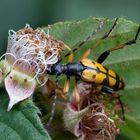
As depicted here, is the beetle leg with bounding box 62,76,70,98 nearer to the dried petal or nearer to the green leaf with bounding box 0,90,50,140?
the dried petal

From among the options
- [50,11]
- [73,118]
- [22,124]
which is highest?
[22,124]

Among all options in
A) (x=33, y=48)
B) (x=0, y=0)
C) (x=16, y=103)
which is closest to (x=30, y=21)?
(x=0, y=0)

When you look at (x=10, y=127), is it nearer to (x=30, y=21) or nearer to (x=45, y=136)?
(x=45, y=136)

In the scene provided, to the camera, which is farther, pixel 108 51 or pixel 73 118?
pixel 108 51

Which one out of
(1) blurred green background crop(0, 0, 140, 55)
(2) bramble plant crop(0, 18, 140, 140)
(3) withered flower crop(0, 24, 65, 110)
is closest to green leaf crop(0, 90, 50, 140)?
(2) bramble plant crop(0, 18, 140, 140)

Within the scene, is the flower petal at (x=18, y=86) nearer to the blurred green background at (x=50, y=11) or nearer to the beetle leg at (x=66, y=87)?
the beetle leg at (x=66, y=87)

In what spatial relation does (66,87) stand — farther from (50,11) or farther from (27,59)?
(50,11)

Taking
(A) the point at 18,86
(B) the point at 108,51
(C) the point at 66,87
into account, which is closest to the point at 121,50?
(B) the point at 108,51

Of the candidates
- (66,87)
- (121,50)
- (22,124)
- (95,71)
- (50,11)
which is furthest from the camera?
(50,11)
